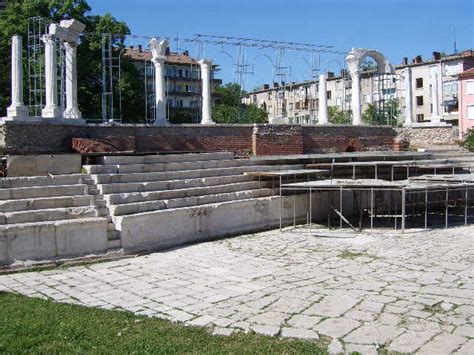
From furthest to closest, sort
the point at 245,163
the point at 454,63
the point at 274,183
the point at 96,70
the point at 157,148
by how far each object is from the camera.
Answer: the point at 454,63, the point at 96,70, the point at 157,148, the point at 245,163, the point at 274,183

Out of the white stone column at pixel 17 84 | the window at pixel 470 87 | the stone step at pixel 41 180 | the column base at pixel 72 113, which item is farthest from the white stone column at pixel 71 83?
the window at pixel 470 87

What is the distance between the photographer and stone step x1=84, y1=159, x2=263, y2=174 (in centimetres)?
1210

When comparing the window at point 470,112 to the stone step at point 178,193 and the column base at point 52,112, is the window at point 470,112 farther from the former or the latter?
the column base at point 52,112

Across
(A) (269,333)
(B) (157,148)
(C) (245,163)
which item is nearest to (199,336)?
(A) (269,333)

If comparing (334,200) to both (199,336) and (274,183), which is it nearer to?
(274,183)

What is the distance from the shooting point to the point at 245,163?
598 inches

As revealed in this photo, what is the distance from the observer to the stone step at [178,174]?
1193cm

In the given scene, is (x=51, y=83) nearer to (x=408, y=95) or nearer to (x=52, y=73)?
(x=52, y=73)

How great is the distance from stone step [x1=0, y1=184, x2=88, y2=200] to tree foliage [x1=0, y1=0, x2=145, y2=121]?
18.7 meters

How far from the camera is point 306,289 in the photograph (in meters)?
7.72

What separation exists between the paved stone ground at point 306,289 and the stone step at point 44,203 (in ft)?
5.43

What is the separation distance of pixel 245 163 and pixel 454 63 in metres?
46.9

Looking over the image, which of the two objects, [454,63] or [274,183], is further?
[454,63]

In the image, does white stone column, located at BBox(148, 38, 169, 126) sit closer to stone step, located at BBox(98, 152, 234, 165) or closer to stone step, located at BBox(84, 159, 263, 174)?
stone step, located at BBox(98, 152, 234, 165)
